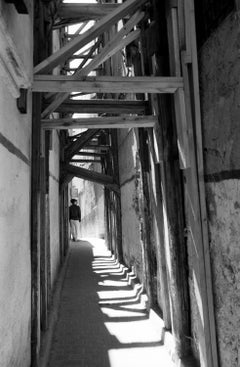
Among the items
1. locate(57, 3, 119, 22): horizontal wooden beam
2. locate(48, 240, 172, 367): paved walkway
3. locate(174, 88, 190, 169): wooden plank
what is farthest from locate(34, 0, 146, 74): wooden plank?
locate(48, 240, 172, 367): paved walkway

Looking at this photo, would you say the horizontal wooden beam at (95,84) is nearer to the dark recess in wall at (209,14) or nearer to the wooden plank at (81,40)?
the wooden plank at (81,40)

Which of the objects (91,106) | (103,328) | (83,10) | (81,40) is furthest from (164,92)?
(103,328)

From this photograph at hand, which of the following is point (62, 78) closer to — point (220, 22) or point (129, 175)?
point (220, 22)

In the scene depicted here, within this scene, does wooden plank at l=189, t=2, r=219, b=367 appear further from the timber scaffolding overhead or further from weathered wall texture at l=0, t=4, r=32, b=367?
weathered wall texture at l=0, t=4, r=32, b=367

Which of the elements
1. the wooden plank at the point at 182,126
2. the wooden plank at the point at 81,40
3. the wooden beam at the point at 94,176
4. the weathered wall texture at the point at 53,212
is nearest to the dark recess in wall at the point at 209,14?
the wooden plank at the point at 182,126

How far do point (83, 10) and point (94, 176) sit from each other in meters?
4.35

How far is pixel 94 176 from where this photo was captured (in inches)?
306

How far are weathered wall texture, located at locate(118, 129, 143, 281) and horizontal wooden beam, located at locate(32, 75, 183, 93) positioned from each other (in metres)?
2.61

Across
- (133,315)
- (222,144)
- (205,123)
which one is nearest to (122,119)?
(205,123)

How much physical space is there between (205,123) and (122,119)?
1003 millimetres

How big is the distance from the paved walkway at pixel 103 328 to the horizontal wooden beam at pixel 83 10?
3804 millimetres

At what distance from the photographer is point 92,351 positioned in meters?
3.35

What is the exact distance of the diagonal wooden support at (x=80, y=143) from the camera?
756 cm

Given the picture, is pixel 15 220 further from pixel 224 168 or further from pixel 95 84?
pixel 224 168
